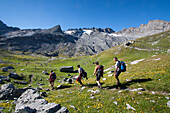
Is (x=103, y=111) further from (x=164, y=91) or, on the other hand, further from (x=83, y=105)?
(x=164, y=91)

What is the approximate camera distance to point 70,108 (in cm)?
895

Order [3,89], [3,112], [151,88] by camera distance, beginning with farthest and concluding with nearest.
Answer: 1. [3,89]
2. [151,88]
3. [3,112]

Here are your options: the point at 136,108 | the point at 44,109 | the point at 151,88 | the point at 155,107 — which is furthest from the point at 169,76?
the point at 44,109

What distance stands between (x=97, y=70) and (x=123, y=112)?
7.51 meters

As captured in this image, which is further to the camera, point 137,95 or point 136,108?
point 137,95

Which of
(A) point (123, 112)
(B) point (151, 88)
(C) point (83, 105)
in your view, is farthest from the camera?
(B) point (151, 88)

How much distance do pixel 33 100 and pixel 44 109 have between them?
2.97 metres

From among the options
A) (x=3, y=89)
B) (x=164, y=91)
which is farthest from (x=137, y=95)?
(x=3, y=89)

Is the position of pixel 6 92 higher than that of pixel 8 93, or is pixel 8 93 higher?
pixel 6 92

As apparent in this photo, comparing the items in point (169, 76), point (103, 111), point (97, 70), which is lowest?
point (103, 111)

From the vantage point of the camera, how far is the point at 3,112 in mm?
8789

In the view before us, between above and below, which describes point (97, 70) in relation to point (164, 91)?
above

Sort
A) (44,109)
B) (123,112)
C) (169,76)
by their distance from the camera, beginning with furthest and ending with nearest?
(169,76) < (123,112) < (44,109)

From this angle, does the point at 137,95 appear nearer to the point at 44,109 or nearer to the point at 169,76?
the point at 169,76
